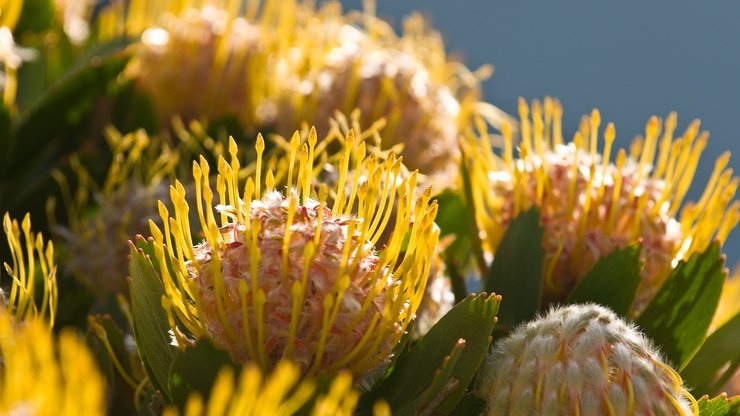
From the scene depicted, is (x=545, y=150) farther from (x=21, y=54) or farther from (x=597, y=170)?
(x=21, y=54)

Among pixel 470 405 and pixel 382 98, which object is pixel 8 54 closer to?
pixel 382 98

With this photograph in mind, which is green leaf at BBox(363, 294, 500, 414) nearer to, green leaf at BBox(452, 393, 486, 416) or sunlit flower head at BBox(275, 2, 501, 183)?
green leaf at BBox(452, 393, 486, 416)

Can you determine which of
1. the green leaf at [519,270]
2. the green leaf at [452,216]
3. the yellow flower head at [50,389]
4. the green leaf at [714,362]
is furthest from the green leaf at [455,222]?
Result: the yellow flower head at [50,389]

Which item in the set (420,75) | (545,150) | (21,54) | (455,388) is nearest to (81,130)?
(21,54)

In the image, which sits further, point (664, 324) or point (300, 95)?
point (300, 95)

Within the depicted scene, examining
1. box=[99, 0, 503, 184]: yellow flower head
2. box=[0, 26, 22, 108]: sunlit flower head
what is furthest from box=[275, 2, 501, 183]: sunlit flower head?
box=[0, 26, 22, 108]: sunlit flower head

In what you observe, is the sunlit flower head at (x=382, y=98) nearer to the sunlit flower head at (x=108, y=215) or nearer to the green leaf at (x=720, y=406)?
the sunlit flower head at (x=108, y=215)
